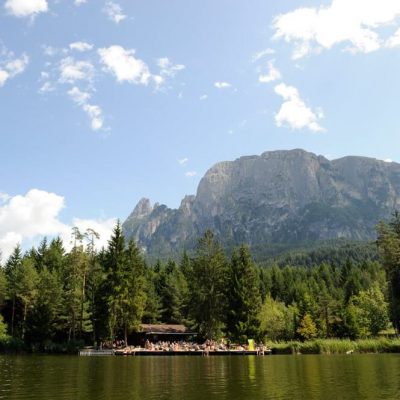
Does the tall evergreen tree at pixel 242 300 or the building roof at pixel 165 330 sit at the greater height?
the tall evergreen tree at pixel 242 300

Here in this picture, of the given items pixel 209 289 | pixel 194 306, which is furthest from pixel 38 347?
pixel 209 289

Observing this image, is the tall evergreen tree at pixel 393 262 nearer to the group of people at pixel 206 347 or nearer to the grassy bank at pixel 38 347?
the group of people at pixel 206 347

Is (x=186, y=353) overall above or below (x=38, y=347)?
below

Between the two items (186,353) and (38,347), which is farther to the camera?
(38,347)

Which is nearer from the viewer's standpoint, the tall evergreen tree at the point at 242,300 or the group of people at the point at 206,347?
the group of people at the point at 206,347

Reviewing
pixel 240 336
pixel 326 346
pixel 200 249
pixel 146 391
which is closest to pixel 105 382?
pixel 146 391

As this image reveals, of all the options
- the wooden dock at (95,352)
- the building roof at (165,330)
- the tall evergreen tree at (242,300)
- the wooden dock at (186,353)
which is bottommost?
the wooden dock at (186,353)

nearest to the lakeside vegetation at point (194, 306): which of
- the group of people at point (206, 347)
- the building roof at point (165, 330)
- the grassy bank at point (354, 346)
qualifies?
the grassy bank at point (354, 346)

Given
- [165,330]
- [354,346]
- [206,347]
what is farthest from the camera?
[165,330]

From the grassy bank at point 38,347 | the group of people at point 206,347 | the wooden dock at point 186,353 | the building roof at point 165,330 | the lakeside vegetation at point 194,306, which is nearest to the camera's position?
the wooden dock at point 186,353

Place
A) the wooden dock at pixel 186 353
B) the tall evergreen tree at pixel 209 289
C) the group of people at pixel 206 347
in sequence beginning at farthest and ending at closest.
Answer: the tall evergreen tree at pixel 209 289, the group of people at pixel 206 347, the wooden dock at pixel 186 353

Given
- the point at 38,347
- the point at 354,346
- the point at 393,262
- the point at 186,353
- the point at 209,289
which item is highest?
the point at 393,262

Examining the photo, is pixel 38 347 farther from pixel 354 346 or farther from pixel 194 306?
pixel 354 346

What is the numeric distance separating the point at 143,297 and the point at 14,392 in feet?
169
